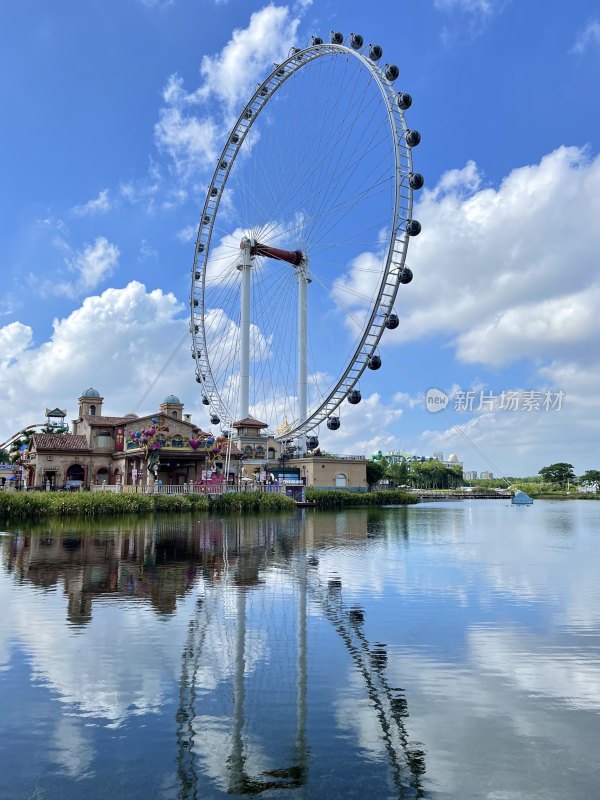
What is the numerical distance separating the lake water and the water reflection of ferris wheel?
36 millimetres

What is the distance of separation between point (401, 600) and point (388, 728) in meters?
8.82

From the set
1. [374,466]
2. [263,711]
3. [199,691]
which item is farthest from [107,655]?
[374,466]

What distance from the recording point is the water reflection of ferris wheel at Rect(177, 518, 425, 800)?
24.0 feet

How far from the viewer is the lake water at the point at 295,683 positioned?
284 inches

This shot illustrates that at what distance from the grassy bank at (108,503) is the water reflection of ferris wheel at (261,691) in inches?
1097

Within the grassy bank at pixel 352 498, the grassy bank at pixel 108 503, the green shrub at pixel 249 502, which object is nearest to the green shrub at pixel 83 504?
the grassy bank at pixel 108 503

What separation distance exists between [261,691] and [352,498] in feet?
Result: 238

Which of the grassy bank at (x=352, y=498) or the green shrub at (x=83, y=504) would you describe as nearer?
the green shrub at (x=83, y=504)

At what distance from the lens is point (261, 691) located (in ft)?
32.3

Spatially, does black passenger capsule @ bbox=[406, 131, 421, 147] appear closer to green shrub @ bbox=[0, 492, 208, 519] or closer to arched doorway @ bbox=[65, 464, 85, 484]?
green shrub @ bbox=[0, 492, 208, 519]

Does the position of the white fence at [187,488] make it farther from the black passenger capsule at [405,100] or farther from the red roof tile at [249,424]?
the black passenger capsule at [405,100]

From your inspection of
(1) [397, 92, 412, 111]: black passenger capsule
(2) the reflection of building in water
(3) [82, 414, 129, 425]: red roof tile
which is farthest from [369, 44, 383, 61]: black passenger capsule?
(3) [82, 414, 129, 425]: red roof tile

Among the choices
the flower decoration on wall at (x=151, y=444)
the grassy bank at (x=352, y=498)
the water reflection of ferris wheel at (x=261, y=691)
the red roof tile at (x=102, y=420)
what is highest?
the red roof tile at (x=102, y=420)

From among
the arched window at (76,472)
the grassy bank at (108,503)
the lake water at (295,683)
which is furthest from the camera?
the arched window at (76,472)
